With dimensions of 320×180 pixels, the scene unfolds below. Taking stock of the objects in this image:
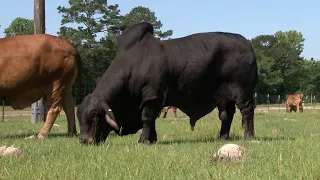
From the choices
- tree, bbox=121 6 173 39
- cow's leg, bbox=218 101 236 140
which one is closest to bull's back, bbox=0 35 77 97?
cow's leg, bbox=218 101 236 140

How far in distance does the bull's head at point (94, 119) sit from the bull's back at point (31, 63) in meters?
2.38

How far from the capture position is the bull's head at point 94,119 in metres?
7.82

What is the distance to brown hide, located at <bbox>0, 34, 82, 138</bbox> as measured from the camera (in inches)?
389

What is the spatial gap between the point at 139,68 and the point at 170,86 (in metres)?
0.68

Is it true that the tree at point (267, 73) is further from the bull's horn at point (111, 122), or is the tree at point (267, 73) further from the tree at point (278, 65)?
the bull's horn at point (111, 122)

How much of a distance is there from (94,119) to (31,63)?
2.68m

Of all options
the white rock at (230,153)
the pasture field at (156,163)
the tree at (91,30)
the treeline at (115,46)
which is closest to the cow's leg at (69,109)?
the pasture field at (156,163)

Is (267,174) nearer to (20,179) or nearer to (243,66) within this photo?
(20,179)

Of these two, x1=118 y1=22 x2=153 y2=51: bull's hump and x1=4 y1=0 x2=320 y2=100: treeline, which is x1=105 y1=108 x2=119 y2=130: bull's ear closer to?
x1=118 y1=22 x2=153 y2=51: bull's hump

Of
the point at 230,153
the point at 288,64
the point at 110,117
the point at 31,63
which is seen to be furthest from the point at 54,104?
the point at 288,64

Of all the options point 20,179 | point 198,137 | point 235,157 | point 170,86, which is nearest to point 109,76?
point 170,86

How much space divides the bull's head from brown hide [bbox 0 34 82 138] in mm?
2266

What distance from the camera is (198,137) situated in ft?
31.6

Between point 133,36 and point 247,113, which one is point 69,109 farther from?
point 247,113
